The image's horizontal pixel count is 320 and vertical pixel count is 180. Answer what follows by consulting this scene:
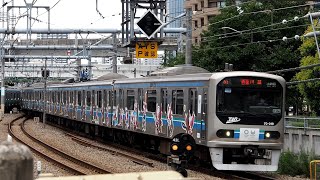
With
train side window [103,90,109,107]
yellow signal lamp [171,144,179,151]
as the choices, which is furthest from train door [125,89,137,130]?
yellow signal lamp [171,144,179,151]

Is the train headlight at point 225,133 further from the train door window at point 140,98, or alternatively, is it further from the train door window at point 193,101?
the train door window at point 140,98

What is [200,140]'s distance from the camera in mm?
15523

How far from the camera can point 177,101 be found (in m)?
17.2

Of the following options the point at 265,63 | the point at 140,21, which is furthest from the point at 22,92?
the point at 140,21

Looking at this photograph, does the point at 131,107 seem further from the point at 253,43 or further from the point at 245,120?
the point at 253,43

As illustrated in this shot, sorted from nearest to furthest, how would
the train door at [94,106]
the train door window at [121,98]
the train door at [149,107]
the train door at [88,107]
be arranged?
the train door at [149,107] → the train door window at [121,98] → the train door at [94,106] → the train door at [88,107]

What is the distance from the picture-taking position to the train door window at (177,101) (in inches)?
666

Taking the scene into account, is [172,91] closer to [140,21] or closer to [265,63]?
[140,21]

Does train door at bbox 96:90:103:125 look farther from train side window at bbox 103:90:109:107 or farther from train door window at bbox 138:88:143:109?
train door window at bbox 138:88:143:109

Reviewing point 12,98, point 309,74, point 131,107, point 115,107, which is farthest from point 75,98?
point 12,98

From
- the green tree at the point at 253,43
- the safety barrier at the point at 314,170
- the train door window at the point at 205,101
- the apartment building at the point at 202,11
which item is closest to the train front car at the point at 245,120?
the train door window at the point at 205,101

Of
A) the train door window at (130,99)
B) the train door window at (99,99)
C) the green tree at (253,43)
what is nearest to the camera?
the train door window at (130,99)

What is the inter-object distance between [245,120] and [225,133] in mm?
550

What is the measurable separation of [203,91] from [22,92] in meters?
48.7
